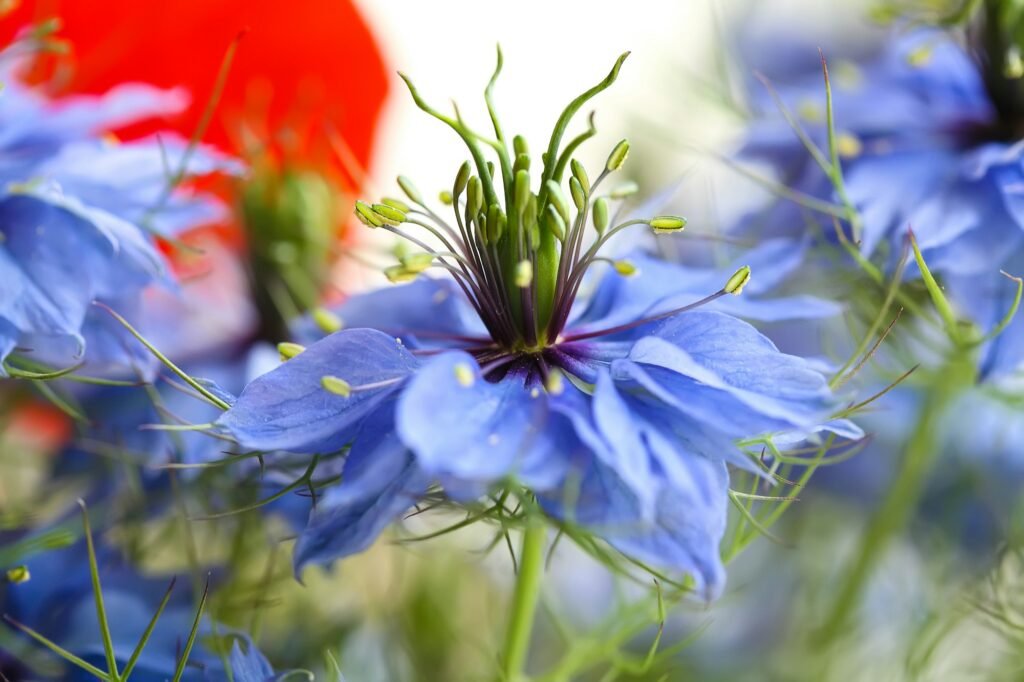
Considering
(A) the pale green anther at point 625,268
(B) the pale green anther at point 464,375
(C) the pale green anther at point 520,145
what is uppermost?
(C) the pale green anther at point 520,145

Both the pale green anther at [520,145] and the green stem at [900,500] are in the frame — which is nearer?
the pale green anther at [520,145]

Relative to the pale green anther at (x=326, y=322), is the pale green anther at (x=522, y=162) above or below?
above

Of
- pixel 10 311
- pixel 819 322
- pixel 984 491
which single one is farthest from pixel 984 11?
pixel 10 311

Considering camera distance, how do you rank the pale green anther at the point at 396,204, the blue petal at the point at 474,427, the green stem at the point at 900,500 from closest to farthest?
1. the blue petal at the point at 474,427
2. the pale green anther at the point at 396,204
3. the green stem at the point at 900,500

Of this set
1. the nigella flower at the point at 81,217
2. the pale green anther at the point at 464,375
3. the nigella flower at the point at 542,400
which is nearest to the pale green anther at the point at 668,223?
the nigella flower at the point at 542,400

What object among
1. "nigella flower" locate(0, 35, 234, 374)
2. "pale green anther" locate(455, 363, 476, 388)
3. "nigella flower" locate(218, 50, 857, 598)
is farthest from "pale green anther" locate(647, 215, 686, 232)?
"nigella flower" locate(0, 35, 234, 374)

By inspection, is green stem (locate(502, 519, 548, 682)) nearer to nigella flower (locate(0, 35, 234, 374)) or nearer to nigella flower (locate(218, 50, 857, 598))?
nigella flower (locate(218, 50, 857, 598))

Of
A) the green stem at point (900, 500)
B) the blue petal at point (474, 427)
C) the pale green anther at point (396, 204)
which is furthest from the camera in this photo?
the green stem at point (900, 500)

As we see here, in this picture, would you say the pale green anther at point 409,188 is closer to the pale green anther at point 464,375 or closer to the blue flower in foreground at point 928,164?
the pale green anther at point 464,375

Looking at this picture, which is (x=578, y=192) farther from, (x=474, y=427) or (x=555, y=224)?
(x=474, y=427)
